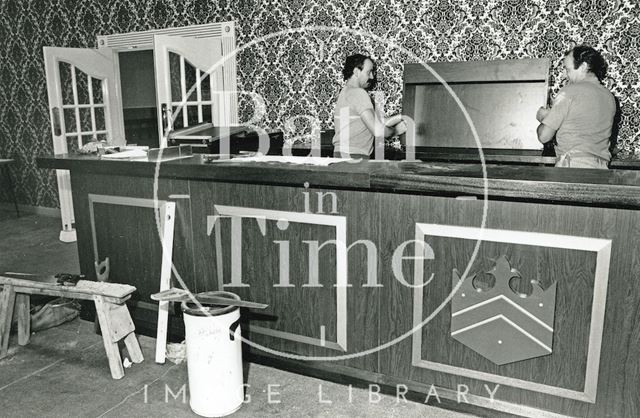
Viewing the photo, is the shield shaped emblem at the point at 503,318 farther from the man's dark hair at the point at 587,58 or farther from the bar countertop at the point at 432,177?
the man's dark hair at the point at 587,58

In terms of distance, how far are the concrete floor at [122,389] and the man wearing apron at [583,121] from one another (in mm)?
2335

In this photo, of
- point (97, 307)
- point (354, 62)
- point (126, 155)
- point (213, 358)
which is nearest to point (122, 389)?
point (97, 307)

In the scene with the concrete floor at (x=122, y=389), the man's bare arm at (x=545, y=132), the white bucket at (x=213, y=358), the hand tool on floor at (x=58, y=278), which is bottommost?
the concrete floor at (x=122, y=389)

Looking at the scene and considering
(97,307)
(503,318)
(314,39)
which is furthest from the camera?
(314,39)

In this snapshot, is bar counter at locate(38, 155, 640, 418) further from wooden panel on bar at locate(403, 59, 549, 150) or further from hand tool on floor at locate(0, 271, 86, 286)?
wooden panel on bar at locate(403, 59, 549, 150)

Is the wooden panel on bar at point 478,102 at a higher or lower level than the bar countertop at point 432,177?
higher

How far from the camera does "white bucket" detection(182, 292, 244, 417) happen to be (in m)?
2.54

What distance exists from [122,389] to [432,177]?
1.99 meters

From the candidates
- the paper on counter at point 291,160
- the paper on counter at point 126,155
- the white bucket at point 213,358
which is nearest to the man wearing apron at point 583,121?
the paper on counter at point 291,160

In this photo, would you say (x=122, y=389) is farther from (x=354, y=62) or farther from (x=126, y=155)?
(x=354, y=62)

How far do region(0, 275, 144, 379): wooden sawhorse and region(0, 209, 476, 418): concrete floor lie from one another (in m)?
0.09

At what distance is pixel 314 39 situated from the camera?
18.6 feet

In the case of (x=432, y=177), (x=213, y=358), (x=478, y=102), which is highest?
(x=478, y=102)

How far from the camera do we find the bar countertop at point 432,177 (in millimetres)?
2146
